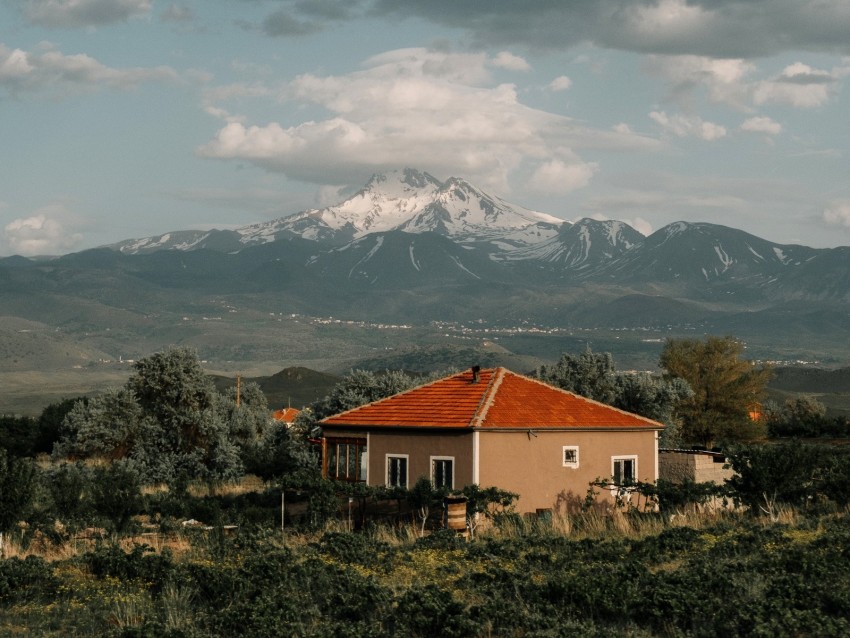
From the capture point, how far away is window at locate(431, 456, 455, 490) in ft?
89.8

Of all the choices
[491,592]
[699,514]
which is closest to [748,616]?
[491,592]

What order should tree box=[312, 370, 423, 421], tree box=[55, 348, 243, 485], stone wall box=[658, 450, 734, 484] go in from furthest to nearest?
tree box=[312, 370, 423, 421] < tree box=[55, 348, 243, 485] < stone wall box=[658, 450, 734, 484]

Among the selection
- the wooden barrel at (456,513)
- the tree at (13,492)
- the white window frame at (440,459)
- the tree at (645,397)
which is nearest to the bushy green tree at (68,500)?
the tree at (13,492)

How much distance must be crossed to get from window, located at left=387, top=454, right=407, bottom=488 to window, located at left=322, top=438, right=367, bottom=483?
1.12 meters

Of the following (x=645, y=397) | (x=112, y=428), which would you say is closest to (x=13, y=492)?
(x=112, y=428)

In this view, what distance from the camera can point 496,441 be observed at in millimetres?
27328

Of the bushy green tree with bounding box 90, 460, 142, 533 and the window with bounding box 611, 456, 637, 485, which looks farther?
the window with bounding box 611, 456, 637, 485

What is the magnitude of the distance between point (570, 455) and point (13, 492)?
48.9 ft

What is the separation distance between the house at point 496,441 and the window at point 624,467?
28mm

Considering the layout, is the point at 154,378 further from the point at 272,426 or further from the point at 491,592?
the point at 491,592

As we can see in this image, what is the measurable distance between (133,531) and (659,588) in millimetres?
12805

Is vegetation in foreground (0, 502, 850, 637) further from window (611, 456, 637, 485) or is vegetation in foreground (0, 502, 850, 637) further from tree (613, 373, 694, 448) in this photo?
tree (613, 373, 694, 448)

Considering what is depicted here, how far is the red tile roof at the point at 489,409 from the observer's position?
1109 inches

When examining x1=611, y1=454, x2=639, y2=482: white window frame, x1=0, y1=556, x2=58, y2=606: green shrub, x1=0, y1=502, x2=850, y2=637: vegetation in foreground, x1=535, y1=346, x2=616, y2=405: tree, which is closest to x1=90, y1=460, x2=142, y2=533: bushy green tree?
x1=0, y1=502, x2=850, y2=637: vegetation in foreground
